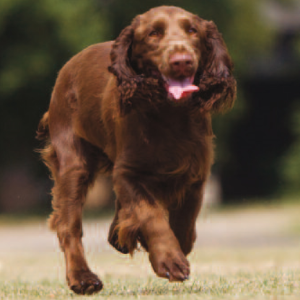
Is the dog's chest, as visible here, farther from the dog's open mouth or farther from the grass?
the grass

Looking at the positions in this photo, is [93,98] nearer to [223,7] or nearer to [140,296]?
[140,296]

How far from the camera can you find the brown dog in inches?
205

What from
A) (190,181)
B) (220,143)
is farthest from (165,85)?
(220,143)

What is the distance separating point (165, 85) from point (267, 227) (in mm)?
12070

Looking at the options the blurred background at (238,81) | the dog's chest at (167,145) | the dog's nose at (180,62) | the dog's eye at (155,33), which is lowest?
the blurred background at (238,81)

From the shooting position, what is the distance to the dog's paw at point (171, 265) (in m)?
5.04

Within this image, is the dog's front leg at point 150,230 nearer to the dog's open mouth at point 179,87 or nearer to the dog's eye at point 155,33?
the dog's open mouth at point 179,87

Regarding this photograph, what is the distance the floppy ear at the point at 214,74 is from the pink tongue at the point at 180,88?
8.6 inches

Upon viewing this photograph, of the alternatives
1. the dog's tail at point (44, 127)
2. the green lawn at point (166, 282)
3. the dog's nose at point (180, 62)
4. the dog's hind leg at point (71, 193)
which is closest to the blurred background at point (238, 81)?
the green lawn at point (166, 282)

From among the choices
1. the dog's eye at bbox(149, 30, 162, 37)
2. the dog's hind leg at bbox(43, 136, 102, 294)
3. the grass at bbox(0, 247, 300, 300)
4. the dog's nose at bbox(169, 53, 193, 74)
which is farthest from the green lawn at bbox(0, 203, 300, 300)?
the dog's eye at bbox(149, 30, 162, 37)

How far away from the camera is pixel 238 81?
2347 cm

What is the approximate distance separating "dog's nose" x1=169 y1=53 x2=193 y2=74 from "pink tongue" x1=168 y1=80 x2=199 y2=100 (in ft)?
0.36

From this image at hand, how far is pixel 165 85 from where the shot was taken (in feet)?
17.2

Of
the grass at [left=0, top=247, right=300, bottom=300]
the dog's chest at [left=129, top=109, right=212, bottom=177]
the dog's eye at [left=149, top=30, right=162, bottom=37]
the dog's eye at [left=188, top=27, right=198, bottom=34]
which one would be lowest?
the grass at [left=0, top=247, right=300, bottom=300]
